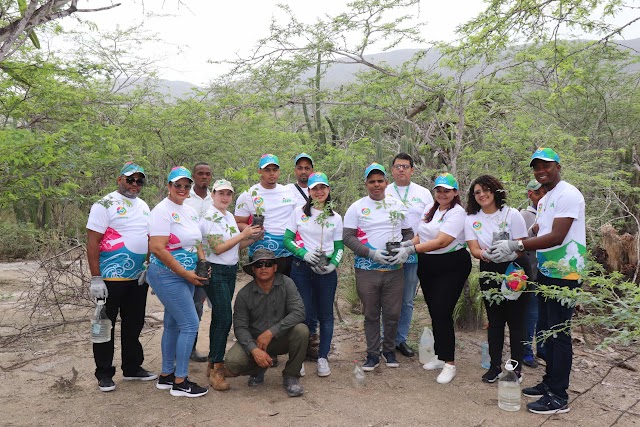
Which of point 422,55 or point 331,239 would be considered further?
point 422,55

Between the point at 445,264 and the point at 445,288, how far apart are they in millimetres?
200

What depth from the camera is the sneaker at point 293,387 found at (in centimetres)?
386

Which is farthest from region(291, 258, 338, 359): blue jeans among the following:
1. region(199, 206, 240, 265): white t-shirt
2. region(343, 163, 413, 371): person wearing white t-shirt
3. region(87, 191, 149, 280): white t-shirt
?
region(87, 191, 149, 280): white t-shirt

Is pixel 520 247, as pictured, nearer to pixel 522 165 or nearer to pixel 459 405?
pixel 459 405

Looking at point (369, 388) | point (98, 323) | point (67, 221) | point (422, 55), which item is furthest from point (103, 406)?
point (67, 221)

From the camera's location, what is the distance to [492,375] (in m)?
4.14

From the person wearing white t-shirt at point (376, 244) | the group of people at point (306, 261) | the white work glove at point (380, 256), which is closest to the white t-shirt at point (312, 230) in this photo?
the group of people at point (306, 261)

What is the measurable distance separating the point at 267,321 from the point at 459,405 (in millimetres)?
1583

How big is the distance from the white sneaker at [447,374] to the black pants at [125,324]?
2.50m

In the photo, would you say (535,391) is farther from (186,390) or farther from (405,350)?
(186,390)

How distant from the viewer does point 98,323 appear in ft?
12.2

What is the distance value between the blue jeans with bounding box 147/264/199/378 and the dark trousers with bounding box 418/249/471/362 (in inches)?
77.4

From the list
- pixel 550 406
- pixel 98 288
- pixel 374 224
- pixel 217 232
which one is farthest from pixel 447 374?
pixel 98 288

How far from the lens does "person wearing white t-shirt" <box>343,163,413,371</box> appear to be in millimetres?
4273
